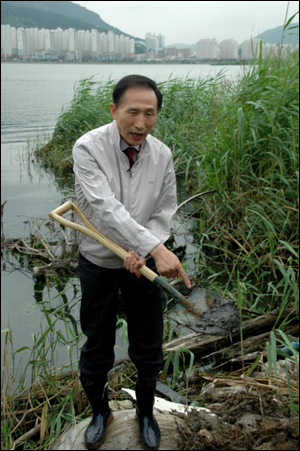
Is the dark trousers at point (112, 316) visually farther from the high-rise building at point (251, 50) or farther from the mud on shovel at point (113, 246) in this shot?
the high-rise building at point (251, 50)

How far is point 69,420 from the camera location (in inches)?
90.5

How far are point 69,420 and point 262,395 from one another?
1.10 metres

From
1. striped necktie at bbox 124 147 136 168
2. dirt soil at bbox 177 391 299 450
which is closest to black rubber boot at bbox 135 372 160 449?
dirt soil at bbox 177 391 299 450

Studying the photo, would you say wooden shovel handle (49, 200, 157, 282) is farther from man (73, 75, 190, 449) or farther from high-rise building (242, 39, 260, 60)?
high-rise building (242, 39, 260, 60)

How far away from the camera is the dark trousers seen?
6.02 ft

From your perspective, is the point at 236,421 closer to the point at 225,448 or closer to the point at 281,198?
the point at 225,448

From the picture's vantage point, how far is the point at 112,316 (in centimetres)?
190

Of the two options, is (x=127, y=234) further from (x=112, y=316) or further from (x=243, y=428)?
(x=243, y=428)

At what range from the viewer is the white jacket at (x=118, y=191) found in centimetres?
169

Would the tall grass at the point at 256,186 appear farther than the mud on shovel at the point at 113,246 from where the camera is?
Yes

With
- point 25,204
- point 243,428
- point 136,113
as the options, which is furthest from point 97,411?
point 25,204

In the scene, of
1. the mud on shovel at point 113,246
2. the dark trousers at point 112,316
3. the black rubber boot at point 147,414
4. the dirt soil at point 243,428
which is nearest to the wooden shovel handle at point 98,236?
the mud on shovel at point 113,246

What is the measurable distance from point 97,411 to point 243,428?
A: 73 centimetres

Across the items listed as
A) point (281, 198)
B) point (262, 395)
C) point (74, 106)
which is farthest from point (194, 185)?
point (262, 395)
